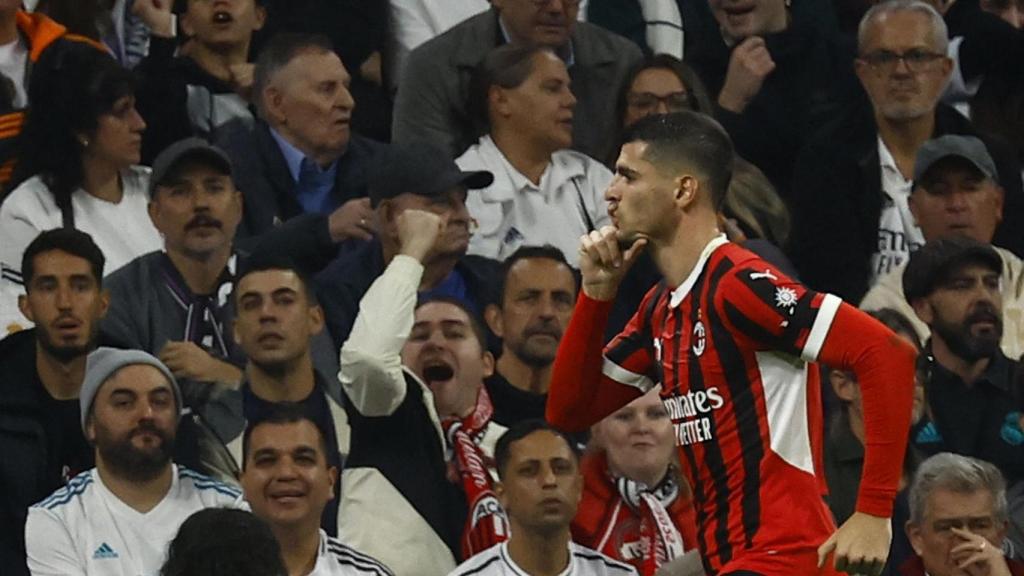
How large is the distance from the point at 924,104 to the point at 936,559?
295cm

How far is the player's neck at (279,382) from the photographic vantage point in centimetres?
882

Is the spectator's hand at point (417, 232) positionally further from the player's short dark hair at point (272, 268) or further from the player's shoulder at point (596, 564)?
the player's shoulder at point (596, 564)

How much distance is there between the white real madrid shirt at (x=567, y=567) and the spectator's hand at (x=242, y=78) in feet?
9.76

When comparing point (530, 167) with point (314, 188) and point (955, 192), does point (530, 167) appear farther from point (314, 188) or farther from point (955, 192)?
point (955, 192)

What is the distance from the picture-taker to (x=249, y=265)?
9031 mm

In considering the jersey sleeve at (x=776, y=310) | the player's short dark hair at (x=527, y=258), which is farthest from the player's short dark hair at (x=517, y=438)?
the jersey sleeve at (x=776, y=310)

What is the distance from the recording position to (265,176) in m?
10.0

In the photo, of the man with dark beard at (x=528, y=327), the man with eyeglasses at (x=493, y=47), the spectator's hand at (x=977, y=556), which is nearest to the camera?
the spectator's hand at (x=977, y=556)

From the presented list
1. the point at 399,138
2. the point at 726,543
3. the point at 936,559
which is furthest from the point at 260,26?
the point at 726,543

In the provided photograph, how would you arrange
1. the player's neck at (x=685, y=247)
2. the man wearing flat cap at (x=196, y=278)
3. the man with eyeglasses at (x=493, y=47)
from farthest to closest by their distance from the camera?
the man with eyeglasses at (x=493, y=47), the man wearing flat cap at (x=196, y=278), the player's neck at (x=685, y=247)

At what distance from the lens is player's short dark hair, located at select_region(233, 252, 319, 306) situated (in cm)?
899

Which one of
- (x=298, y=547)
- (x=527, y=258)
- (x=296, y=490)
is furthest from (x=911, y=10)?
(x=298, y=547)

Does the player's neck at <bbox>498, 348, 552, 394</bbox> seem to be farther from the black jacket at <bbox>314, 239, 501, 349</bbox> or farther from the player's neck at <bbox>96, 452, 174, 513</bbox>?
the player's neck at <bbox>96, 452, 174, 513</bbox>

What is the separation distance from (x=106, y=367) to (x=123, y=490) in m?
0.47
